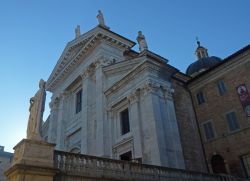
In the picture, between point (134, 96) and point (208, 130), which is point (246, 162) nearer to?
point (208, 130)

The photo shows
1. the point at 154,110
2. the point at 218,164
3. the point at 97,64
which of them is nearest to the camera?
the point at 154,110

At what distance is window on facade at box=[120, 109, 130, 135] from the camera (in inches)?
642

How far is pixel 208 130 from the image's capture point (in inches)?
715

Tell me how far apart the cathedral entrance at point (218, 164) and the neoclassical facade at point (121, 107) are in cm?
98

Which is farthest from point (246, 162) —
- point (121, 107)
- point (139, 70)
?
point (139, 70)

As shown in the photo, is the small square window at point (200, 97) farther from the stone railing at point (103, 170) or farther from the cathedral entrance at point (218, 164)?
the stone railing at point (103, 170)

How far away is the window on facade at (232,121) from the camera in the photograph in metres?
16.4

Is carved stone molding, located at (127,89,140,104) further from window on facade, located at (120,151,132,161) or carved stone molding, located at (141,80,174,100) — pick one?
window on facade, located at (120,151,132,161)

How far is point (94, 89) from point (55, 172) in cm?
1296

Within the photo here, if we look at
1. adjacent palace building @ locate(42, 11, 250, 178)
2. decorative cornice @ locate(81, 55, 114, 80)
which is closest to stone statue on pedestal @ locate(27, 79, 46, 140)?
Result: adjacent palace building @ locate(42, 11, 250, 178)

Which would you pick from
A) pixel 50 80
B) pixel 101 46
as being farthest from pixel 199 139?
pixel 50 80

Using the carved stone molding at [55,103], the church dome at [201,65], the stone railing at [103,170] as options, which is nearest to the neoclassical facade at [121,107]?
the carved stone molding at [55,103]

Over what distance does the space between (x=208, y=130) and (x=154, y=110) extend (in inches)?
249

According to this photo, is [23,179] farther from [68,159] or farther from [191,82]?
[191,82]
